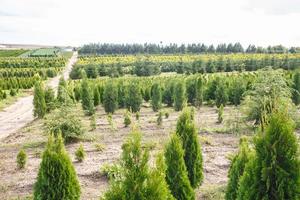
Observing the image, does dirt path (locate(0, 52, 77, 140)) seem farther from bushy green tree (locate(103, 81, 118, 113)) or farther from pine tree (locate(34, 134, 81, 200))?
pine tree (locate(34, 134, 81, 200))

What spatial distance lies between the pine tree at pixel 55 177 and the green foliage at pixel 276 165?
3104 mm

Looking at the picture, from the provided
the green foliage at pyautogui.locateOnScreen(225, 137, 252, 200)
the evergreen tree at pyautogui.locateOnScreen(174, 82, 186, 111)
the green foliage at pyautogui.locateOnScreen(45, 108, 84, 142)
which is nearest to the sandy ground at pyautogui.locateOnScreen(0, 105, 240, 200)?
the green foliage at pyautogui.locateOnScreen(45, 108, 84, 142)

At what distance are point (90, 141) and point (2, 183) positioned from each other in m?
5.53

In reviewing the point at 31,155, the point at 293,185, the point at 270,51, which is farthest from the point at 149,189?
the point at 270,51

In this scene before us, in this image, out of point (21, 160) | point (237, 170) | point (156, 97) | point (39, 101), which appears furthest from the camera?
point (156, 97)

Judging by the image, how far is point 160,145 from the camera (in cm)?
1237

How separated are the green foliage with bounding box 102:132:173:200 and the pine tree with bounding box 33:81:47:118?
19.1m

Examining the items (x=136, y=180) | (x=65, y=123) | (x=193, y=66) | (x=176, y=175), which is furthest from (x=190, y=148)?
(x=193, y=66)

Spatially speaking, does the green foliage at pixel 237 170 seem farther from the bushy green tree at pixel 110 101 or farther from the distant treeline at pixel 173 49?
the distant treeline at pixel 173 49

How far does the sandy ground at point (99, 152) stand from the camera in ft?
34.6

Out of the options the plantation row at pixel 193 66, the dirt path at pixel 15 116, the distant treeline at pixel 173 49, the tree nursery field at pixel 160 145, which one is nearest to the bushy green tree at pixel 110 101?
the tree nursery field at pixel 160 145

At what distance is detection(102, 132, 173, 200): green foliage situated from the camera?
17.1 feet

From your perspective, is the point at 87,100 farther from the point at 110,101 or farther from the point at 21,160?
the point at 21,160

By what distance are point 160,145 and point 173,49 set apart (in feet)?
248
